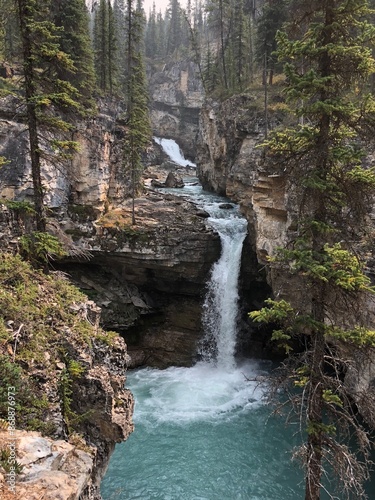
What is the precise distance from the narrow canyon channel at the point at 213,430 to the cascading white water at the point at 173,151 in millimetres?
39074

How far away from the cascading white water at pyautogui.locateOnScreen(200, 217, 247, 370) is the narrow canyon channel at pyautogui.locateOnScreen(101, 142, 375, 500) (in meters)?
0.06

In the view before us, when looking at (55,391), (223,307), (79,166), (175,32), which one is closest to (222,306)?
(223,307)

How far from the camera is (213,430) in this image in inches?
637

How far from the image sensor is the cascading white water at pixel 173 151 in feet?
201

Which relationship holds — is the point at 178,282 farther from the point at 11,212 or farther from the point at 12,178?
the point at 11,212

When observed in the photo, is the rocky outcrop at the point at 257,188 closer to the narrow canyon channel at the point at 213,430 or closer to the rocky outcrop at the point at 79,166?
the narrow canyon channel at the point at 213,430

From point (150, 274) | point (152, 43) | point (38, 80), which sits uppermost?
point (152, 43)

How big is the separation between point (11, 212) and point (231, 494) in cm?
1213

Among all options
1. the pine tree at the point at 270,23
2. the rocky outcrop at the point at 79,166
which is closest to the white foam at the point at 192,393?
the rocky outcrop at the point at 79,166

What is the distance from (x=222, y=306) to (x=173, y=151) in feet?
148

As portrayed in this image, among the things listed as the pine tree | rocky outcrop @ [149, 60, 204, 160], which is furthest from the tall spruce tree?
rocky outcrop @ [149, 60, 204, 160]

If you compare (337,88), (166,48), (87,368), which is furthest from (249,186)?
(166,48)

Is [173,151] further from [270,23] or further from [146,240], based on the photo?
[146,240]

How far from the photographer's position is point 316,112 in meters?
7.71
